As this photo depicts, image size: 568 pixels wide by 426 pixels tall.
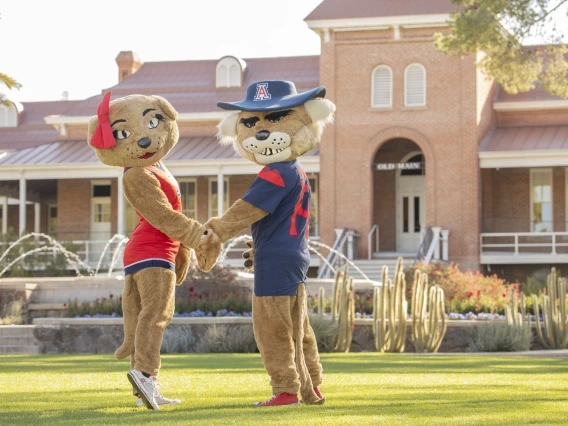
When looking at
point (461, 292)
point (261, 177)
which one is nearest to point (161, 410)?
point (261, 177)

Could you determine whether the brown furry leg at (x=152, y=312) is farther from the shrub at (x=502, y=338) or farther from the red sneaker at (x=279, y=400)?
the shrub at (x=502, y=338)

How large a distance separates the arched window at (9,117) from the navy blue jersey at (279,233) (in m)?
36.1

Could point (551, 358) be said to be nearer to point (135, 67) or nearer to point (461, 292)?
point (461, 292)

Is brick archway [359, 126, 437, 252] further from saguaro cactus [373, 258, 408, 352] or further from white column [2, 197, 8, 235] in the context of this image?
saguaro cactus [373, 258, 408, 352]

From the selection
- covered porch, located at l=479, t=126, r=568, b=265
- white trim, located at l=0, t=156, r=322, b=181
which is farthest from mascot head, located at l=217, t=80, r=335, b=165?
white trim, located at l=0, t=156, r=322, b=181

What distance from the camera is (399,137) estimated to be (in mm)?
32469

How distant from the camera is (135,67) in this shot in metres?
40.9

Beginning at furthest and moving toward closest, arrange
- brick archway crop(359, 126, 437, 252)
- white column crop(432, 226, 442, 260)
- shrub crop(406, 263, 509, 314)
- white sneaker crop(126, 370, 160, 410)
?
1. brick archway crop(359, 126, 437, 252)
2. white column crop(432, 226, 442, 260)
3. shrub crop(406, 263, 509, 314)
4. white sneaker crop(126, 370, 160, 410)

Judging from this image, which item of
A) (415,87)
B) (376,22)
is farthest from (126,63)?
(415,87)

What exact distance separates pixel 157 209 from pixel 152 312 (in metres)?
0.64

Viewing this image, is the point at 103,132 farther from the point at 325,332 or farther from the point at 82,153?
the point at 82,153

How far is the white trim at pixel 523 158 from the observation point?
3062 cm

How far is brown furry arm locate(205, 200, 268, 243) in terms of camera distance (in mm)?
6973

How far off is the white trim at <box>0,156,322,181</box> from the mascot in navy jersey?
24713 millimetres
